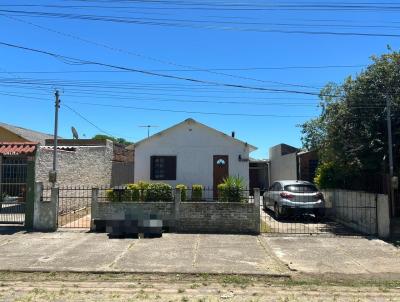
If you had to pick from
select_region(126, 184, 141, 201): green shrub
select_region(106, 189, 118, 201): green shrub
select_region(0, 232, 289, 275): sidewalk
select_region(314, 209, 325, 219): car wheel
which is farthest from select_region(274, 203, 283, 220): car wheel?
select_region(106, 189, 118, 201): green shrub

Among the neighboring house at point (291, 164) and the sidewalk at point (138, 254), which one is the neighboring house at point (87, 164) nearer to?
the sidewalk at point (138, 254)

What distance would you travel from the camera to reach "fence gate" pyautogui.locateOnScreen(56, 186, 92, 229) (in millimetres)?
14092

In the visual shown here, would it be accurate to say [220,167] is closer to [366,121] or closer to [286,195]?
[286,195]

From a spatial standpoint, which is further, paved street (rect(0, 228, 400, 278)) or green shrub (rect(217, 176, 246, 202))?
green shrub (rect(217, 176, 246, 202))

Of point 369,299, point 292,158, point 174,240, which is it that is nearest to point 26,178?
point 174,240

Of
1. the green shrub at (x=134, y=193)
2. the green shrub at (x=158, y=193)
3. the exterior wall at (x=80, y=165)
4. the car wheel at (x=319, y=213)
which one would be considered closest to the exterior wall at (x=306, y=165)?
the car wheel at (x=319, y=213)

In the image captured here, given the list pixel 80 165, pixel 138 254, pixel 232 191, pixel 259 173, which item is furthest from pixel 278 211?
pixel 259 173

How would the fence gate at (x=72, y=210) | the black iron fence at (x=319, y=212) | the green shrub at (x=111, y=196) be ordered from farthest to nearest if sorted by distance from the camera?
the green shrub at (x=111, y=196)
the fence gate at (x=72, y=210)
the black iron fence at (x=319, y=212)

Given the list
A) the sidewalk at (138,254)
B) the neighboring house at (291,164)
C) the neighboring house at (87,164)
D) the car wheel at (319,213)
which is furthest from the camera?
the neighboring house at (291,164)

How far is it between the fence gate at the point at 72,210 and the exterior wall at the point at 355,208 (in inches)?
339

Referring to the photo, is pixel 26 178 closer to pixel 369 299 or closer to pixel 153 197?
pixel 153 197

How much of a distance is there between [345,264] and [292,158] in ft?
55.9

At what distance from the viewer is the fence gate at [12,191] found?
561 inches

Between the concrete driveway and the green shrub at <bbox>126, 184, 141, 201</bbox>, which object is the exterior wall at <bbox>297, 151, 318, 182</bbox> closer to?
the concrete driveway
